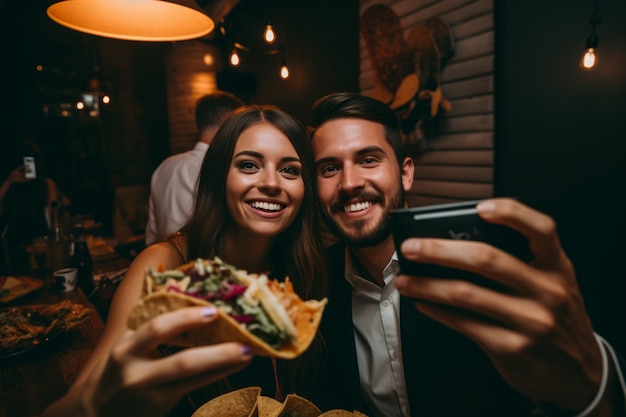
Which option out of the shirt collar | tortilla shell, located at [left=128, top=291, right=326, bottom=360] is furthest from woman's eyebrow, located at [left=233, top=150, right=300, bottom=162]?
tortilla shell, located at [left=128, top=291, right=326, bottom=360]

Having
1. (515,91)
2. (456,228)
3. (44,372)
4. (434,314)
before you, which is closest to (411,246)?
(456,228)

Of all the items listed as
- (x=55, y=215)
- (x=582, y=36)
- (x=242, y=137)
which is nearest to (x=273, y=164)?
(x=242, y=137)

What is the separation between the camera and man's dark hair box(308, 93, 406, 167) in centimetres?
193

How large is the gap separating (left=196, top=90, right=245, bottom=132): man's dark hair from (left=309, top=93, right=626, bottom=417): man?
84.3 inches

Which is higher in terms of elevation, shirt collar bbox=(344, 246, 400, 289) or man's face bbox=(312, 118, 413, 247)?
man's face bbox=(312, 118, 413, 247)

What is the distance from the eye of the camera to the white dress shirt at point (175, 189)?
3.72 metres

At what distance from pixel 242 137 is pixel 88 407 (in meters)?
1.33

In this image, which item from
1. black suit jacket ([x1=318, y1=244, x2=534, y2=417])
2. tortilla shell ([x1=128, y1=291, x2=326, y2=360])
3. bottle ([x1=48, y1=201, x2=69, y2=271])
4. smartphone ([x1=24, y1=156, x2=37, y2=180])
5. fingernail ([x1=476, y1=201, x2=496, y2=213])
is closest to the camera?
fingernail ([x1=476, y1=201, x2=496, y2=213])

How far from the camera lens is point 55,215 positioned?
2908 mm

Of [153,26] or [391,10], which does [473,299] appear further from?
[391,10]

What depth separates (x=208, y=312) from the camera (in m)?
0.83

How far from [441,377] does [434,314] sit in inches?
31.4

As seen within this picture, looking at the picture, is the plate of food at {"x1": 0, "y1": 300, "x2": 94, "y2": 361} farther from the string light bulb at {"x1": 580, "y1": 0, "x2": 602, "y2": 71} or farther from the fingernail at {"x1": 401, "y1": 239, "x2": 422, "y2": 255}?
the string light bulb at {"x1": 580, "y1": 0, "x2": 602, "y2": 71}

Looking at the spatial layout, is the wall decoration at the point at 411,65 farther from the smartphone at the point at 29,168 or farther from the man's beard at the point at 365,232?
the smartphone at the point at 29,168
